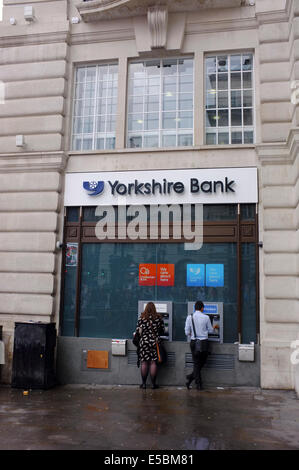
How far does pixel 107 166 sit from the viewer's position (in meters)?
10.7

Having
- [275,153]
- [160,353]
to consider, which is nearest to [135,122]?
[275,153]

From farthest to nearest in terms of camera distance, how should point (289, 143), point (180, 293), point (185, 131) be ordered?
point (185, 131) → point (180, 293) → point (289, 143)

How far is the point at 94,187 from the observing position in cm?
1062

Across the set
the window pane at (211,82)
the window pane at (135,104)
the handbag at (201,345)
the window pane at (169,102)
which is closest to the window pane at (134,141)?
the window pane at (135,104)

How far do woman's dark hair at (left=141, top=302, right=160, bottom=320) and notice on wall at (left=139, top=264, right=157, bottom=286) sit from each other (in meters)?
0.87

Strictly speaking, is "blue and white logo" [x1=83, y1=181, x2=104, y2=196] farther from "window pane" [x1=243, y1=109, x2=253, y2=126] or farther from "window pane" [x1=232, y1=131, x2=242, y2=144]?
"window pane" [x1=243, y1=109, x2=253, y2=126]

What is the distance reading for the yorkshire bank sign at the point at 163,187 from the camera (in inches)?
393

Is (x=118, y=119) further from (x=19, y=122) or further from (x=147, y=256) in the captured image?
(x=147, y=256)

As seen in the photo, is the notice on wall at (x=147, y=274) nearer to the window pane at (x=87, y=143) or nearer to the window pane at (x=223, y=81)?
the window pane at (x=87, y=143)

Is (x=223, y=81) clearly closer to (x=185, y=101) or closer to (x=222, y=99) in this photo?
(x=222, y=99)

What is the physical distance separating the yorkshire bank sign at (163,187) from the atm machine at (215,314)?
95.6 inches

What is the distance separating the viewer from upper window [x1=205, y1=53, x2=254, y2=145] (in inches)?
415
